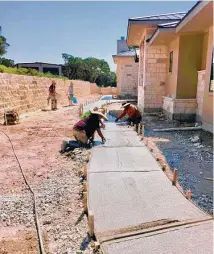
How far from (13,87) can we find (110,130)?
577 cm

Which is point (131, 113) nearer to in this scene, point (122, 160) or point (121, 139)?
point (121, 139)

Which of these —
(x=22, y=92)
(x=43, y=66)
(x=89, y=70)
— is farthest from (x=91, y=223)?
(x=89, y=70)

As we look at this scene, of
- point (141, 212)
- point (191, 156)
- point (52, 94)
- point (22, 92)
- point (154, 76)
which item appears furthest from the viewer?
point (52, 94)

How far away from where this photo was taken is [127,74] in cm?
2239

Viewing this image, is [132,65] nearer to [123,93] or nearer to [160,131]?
[123,93]

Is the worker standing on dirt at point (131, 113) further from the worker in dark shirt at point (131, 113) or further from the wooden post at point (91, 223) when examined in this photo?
the wooden post at point (91, 223)

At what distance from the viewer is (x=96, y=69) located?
142 feet

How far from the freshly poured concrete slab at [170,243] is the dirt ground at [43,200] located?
1.14ft

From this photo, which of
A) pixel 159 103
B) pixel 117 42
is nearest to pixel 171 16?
pixel 159 103

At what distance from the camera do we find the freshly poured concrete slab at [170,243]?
213 cm

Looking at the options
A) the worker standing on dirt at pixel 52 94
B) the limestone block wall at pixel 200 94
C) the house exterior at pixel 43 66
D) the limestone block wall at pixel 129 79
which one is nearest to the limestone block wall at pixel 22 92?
the worker standing on dirt at pixel 52 94

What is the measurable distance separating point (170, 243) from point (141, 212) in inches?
23.4

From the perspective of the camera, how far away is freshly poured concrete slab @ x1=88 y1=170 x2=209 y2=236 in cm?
263

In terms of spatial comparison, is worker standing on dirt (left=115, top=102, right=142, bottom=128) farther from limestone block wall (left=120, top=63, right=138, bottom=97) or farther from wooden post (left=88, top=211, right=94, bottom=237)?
limestone block wall (left=120, top=63, right=138, bottom=97)
